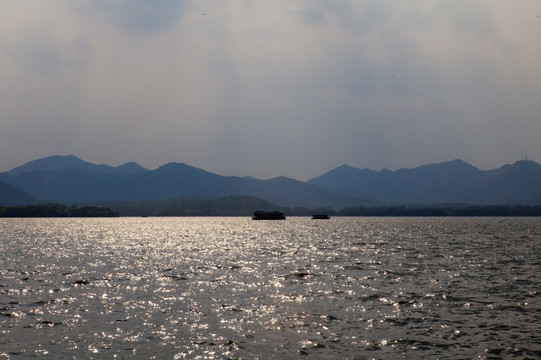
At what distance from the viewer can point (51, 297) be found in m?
46.3

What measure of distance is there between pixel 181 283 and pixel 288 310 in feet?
64.8

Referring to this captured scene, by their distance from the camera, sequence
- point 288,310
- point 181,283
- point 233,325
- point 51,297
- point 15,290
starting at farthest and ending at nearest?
1. point 181,283
2. point 15,290
3. point 51,297
4. point 288,310
5. point 233,325

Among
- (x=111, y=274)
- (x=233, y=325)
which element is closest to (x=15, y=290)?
(x=111, y=274)

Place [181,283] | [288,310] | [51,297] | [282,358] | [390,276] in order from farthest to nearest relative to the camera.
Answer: [390,276] → [181,283] → [51,297] → [288,310] → [282,358]

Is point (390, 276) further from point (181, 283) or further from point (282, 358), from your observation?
point (282, 358)

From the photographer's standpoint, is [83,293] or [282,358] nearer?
[282,358]

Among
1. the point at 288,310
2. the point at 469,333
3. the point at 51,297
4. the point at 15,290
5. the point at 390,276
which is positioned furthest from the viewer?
the point at 390,276

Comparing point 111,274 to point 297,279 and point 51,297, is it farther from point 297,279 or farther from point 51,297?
point 297,279

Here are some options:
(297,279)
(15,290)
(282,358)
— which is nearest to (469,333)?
(282,358)

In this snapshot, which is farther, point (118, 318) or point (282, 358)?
point (118, 318)

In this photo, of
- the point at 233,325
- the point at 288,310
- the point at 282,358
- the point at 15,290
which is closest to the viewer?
the point at 282,358

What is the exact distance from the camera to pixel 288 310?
4012cm

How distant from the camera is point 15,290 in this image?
50156 millimetres

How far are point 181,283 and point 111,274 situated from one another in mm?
13838
